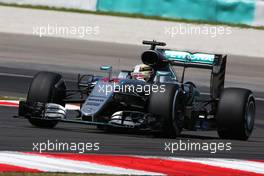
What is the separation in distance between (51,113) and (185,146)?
5.97 feet

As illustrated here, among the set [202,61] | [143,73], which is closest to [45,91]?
[143,73]

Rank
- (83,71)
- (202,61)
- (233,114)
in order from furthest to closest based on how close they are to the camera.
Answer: (83,71)
(202,61)
(233,114)

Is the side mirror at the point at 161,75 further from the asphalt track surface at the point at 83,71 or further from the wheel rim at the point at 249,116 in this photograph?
the wheel rim at the point at 249,116

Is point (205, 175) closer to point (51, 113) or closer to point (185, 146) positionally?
point (185, 146)

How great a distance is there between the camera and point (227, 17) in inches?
1139

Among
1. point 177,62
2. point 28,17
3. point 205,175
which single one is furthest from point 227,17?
point 205,175

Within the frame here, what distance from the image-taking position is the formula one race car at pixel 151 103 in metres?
12.3

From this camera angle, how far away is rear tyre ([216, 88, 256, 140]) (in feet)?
41.9

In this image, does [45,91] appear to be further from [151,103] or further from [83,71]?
[83,71]

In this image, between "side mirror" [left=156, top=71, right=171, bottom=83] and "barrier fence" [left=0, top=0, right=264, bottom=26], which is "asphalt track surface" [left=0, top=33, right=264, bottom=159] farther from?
"barrier fence" [left=0, top=0, right=264, bottom=26]

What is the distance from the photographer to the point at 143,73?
13.3m

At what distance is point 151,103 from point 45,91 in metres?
1.54

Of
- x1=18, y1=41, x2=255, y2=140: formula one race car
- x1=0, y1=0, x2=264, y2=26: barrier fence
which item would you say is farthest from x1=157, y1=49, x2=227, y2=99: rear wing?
x1=0, y1=0, x2=264, y2=26: barrier fence

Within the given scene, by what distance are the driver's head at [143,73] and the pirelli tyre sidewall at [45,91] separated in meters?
1.01
